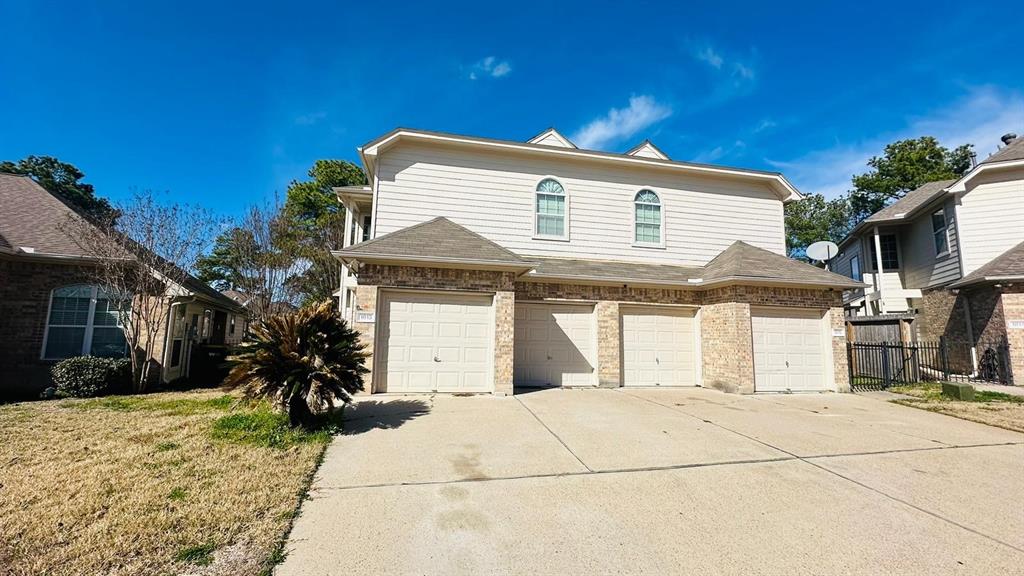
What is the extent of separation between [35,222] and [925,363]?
26673 millimetres

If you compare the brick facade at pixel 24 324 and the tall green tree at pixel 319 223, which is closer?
the brick facade at pixel 24 324

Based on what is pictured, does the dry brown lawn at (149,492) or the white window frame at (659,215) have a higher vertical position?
the white window frame at (659,215)

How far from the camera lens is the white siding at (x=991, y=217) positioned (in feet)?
42.7

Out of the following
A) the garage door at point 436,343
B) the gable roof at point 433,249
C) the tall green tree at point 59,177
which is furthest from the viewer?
the tall green tree at point 59,177

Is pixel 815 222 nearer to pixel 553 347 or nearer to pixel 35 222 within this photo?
pixel 553 347

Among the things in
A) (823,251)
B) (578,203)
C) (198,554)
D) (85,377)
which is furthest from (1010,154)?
(85,377)

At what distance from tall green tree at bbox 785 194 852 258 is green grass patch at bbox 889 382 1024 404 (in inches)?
1086

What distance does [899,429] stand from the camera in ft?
21.8

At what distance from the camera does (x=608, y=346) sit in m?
10.8

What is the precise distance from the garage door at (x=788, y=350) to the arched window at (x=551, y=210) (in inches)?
224

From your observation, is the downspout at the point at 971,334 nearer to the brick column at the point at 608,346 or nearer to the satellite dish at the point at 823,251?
the satellite dish at the point at 823,251

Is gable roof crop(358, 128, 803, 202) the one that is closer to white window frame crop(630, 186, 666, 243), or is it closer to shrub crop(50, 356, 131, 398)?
→ white window frame crop(630, 186, 666, 243)

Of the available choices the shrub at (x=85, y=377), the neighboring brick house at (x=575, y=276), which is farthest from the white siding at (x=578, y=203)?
the shrub at (x=85, y=377)

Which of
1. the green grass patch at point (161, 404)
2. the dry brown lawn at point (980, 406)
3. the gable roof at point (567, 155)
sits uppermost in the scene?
the gable roof at point (567, 155)
